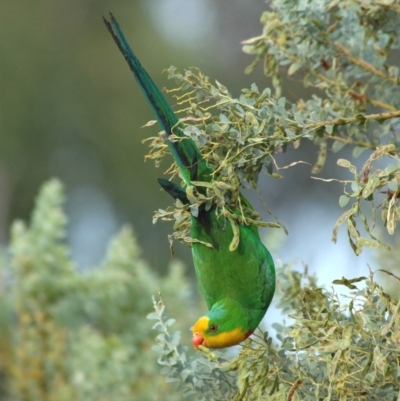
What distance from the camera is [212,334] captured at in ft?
5.12

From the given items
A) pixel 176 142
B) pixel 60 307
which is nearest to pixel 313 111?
pixel 176 142

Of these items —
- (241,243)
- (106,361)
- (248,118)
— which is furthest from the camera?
(106,361)

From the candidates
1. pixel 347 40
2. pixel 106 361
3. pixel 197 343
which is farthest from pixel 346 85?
pixel 106 361

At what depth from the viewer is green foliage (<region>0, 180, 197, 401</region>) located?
3.19 meters

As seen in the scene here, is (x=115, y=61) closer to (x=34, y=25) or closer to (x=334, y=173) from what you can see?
(x=34, y=25)

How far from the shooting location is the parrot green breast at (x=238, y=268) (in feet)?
4.99

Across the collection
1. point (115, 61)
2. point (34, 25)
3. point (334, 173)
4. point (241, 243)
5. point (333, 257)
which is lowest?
point (334, 173)

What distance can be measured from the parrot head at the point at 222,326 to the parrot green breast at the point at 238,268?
0.02 meters

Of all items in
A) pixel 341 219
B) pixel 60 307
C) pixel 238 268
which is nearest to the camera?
pixel 341 219

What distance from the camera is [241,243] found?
1.52 metres

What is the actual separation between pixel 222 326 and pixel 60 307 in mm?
1828

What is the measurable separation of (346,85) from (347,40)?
0.10 meters

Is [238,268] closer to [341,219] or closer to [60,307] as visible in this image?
[341,219]

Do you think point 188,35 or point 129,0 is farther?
point 129,0
